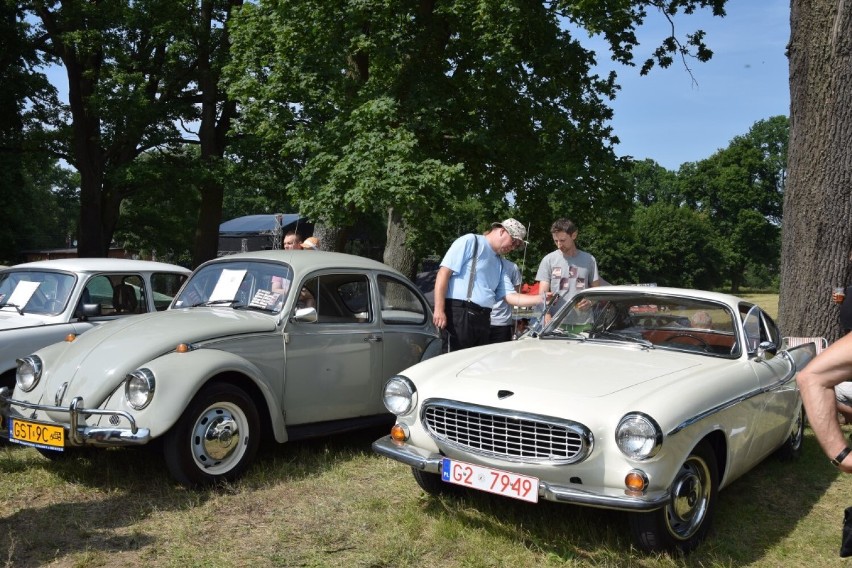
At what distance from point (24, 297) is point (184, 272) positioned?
153 centimetres

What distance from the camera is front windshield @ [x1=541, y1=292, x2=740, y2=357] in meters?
5.28

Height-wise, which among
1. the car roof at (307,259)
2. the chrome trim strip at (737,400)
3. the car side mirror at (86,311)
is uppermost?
the car roof at (307,259)

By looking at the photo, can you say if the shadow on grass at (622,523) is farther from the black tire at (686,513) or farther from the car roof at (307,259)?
the car roof at (307,259)

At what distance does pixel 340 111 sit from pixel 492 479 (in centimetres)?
1271

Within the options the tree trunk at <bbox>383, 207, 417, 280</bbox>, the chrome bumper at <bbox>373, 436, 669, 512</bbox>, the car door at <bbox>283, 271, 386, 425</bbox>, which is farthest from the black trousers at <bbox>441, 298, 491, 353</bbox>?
the tree trunk at <bbox>383, 207, 417, 280</bbox>

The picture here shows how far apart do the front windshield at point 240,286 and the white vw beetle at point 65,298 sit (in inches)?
46.8

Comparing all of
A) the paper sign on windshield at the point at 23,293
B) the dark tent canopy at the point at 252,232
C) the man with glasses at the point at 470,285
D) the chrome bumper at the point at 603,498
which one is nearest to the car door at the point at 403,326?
the man with glasses at the point at 470,285

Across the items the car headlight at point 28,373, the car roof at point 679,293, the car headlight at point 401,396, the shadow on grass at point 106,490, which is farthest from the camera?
the car roof at point 679,293

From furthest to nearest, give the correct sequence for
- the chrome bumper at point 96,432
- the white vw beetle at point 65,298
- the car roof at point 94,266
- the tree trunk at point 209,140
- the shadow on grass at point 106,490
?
the tree trunk at point 209,140 → the car roof at point 94,266 → the white vw beetle at point 65,298 → the chrome bumper at point 96,432 → the shadow on grass at point 106,490

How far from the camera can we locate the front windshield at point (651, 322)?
5.28m

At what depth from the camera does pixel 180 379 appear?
500 cm

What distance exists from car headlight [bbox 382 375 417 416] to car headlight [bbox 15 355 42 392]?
8.56ft

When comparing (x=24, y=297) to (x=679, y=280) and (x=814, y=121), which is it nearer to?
(x=814, y=121)

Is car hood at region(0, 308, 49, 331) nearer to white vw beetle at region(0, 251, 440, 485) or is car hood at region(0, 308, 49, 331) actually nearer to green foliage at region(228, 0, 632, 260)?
white vw beetle at region(0, 251, 440, 485)
